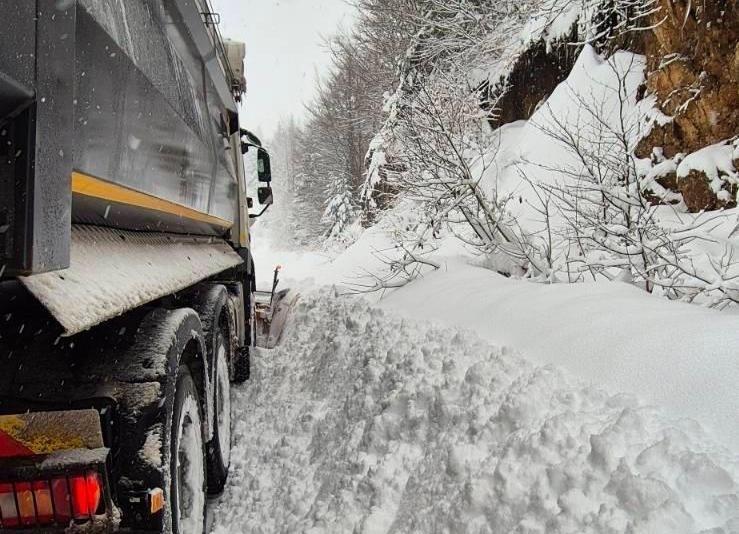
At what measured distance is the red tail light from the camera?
1523 mm

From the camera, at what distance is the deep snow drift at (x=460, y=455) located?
1.88 m

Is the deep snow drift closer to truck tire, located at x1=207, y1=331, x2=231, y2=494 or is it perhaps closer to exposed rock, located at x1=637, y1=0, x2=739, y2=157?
truck tire, located at x1=207, y1=331, x2=231, y2=494

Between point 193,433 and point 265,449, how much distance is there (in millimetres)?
1699

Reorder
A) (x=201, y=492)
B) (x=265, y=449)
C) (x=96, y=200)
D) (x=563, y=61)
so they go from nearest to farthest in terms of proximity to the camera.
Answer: (x=96, y=200), (x=201, y=492), (x=265, y=449), (x=563, y=61)

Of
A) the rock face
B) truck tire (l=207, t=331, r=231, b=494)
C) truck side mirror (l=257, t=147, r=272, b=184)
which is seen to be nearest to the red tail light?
truck tire (l=207, t=331, r=231, b=494)

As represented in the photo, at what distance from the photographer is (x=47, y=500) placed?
1529 millimetres

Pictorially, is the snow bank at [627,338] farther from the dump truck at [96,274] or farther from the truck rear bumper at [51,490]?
the truck rear bumper at [51,490]

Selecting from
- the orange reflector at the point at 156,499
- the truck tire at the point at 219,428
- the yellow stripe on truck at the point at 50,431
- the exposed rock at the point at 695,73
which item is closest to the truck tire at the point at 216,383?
the truck tire at the point at 219,428

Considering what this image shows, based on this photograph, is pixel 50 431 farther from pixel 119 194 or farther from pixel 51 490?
pixel 119 194

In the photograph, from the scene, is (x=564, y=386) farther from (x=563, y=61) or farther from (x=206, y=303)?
(x=563, y=61)

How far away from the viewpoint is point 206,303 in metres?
3.22

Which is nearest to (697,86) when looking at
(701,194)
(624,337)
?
(701,194)

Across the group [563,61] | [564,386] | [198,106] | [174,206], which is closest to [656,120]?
[563,61]

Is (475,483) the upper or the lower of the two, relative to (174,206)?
lower
